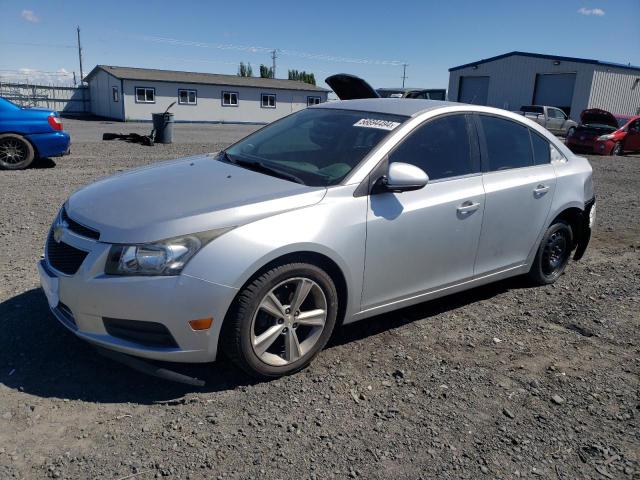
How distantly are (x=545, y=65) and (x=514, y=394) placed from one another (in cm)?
3536

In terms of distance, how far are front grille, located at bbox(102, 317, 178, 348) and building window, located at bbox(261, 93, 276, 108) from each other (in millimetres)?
40683

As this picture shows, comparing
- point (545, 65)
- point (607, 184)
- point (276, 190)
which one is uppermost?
point (545, 65)

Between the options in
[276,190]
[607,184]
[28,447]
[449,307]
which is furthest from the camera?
[607,184]

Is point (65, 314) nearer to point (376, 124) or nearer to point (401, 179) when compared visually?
point (401, 179)

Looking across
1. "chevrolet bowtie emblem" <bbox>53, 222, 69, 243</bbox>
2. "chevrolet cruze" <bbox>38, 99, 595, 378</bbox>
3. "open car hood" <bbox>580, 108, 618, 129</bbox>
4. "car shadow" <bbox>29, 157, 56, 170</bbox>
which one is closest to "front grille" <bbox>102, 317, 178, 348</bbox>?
"chevrolet cruze" <bbox>38, 99, 595, 378</bbox>

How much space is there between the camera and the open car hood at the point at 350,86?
23.0ft

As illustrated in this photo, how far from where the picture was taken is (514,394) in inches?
128

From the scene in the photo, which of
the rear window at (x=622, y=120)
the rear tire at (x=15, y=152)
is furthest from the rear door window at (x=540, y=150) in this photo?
the rear window at (x=622, y=120)

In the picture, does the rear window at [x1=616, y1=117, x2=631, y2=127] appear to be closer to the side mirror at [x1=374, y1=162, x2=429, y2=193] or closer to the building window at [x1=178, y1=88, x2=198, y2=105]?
the side mirror at [x1=374, y1=162, x2=429, y2=193]

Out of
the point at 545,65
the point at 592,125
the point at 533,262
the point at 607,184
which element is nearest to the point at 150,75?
the point at 545,65

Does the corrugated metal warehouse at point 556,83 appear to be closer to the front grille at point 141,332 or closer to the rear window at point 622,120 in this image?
the rear window at point 622,120

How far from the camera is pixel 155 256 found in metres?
2.79

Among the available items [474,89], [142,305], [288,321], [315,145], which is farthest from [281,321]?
[474,89]

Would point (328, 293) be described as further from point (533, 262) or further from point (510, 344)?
point (533, 262)
